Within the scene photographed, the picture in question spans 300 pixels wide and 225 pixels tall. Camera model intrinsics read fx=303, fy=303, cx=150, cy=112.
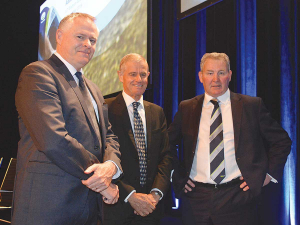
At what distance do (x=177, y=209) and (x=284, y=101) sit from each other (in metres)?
2.07

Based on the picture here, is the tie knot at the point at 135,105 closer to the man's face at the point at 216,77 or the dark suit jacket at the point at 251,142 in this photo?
the dark suit jacket at the point at 251,142

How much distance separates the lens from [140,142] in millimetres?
2254

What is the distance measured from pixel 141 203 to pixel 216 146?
653 mm

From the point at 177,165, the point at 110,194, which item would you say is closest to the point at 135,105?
the point at 177,165

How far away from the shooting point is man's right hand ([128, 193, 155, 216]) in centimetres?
205

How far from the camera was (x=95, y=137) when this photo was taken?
1516mm

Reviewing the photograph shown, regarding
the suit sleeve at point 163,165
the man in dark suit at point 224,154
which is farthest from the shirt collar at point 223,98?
the suit sleeve at point 163,165

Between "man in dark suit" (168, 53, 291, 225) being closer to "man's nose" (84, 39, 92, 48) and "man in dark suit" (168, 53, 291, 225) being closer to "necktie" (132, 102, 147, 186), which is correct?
"necktie" (132, 102, 147, 186)

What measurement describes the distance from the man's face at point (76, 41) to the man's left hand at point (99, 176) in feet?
1.93

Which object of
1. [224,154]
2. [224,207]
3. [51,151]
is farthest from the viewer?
[224,154]

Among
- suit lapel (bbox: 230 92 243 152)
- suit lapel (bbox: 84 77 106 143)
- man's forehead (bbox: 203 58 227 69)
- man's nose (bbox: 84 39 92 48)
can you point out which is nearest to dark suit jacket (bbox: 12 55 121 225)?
suit lapel (bbox: 84 77 106 143)

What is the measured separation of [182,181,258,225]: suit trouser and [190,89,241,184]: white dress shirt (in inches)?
2.9

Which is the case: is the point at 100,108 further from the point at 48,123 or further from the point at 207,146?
the point at 207,146

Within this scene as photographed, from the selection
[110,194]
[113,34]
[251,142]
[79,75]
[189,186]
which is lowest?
[189,186]
